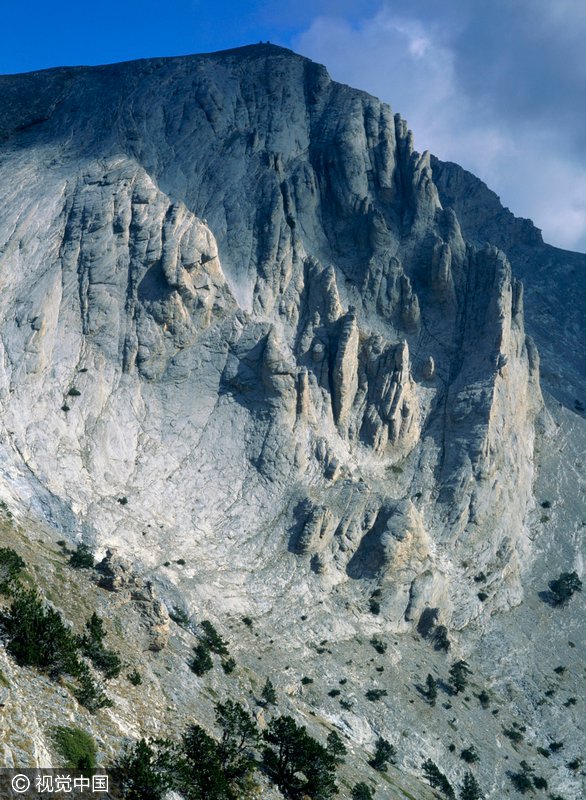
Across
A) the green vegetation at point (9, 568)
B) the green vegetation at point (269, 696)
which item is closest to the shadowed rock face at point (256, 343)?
the green vegetation at point (269, 696)

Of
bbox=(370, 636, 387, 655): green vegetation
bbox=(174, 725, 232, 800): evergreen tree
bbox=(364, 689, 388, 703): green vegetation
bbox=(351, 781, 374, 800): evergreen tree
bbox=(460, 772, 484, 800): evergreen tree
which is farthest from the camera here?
bbox=(370, 636, 387, 655): green vegetation

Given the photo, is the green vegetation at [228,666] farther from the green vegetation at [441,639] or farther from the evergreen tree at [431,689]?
the green vegetation at [441,639]

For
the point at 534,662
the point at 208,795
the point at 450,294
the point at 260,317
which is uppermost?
the point at 450,294

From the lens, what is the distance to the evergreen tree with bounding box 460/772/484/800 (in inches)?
2015

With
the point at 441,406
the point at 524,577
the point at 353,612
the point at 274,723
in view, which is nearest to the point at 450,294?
the point at 441,406

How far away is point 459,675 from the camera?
208 ft

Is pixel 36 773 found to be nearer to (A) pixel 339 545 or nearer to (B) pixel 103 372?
(A) pixel 339 545

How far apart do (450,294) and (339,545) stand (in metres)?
38.6

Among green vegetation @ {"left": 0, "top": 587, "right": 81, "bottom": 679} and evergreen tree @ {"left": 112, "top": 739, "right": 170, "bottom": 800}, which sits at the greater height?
green vegetation @ {"left": 0, "top": 587, "right": 81, "bottom": 679}

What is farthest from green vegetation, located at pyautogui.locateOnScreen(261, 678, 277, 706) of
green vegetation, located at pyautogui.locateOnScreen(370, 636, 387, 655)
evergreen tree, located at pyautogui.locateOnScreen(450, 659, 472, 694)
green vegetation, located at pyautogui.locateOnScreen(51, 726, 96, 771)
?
evergreen tree, located at pyautogui.locateOnScreen(450, 659, 472, 694)

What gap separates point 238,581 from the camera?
210ft

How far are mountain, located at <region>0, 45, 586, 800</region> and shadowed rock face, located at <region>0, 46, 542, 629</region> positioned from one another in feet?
0.93

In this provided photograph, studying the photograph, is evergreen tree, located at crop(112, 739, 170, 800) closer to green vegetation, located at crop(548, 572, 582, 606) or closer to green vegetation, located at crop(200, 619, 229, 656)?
green vegetation, located at crop(200, 619, 229, 656)

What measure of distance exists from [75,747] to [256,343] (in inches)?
2265
